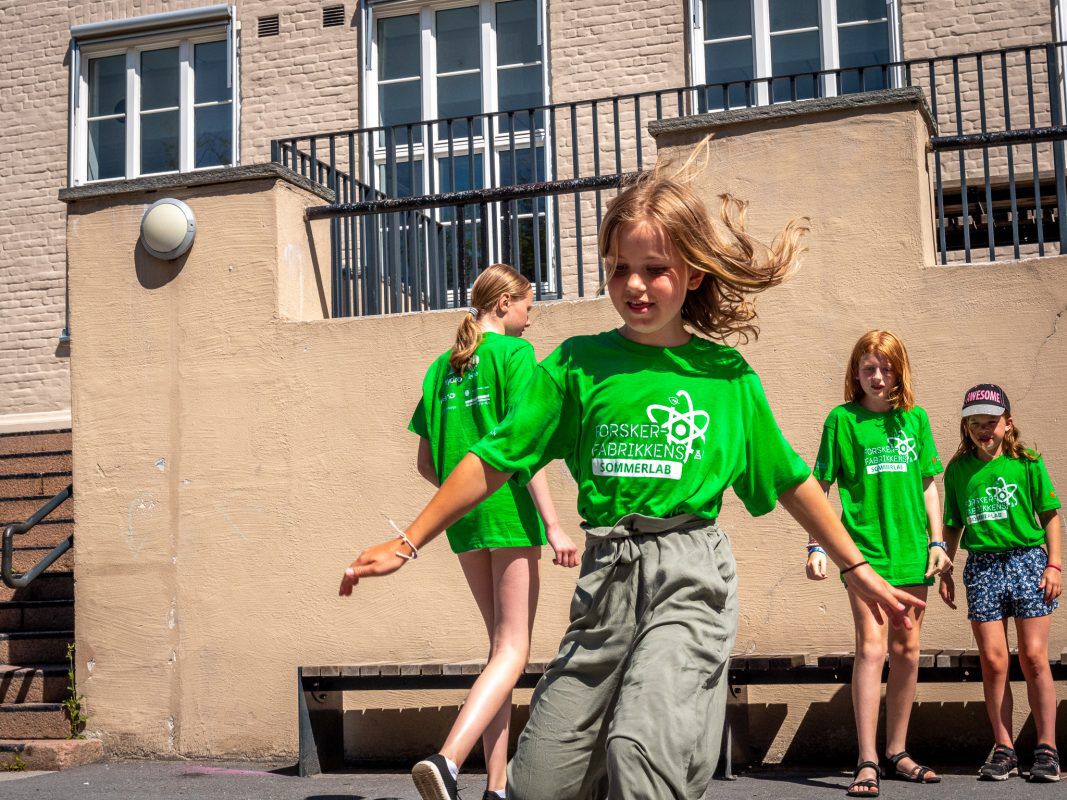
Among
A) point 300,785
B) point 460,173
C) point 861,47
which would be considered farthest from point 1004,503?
point 460,173

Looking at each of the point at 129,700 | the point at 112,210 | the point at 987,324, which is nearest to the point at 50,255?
the point at 112,210

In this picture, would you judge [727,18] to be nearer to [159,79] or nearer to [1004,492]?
[159,79]

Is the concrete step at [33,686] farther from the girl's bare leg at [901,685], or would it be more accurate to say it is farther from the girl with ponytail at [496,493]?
the girl's bare leg at [901,685]

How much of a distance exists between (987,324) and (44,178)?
9914 mm

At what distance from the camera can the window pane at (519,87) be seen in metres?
12.3

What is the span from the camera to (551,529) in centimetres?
473

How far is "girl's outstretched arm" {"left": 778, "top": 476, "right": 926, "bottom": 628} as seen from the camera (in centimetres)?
312

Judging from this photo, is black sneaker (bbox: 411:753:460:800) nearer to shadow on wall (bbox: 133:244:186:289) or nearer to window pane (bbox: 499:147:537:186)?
shadow on wall (bbox: 133:244:186:289)

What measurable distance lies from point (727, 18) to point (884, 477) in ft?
23.2

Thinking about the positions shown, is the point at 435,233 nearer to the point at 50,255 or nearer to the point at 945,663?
the point at 945,663

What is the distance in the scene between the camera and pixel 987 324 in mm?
6293

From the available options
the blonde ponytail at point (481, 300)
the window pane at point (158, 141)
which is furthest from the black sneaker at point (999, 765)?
the window pane at point (158, 141)

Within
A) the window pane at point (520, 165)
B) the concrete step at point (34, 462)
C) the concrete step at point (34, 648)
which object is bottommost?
the concrete step at point (34, 648)

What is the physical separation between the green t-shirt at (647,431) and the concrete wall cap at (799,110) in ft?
11.7
